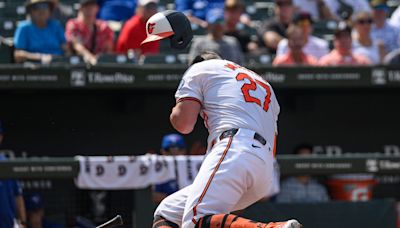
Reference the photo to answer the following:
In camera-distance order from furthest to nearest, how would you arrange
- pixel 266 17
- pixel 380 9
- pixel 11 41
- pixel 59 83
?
pixel 266 17, pixel 380 9, pixel 11 41, pixel 59 83

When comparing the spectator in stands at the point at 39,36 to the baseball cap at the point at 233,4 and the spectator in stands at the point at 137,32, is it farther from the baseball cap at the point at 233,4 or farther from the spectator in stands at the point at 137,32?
the baseball cap at the point at 233,4

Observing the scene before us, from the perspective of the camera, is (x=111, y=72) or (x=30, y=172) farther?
(x=111, y=72)

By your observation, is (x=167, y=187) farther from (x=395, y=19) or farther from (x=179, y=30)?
(x=395, y=19)

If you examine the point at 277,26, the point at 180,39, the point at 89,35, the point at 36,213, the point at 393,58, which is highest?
the point at 180,39

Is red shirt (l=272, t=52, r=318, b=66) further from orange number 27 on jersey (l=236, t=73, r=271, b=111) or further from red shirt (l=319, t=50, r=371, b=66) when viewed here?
orange number 27 on jersey (l=236, t=73, r=271, b=111)

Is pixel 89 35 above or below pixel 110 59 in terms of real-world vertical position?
above

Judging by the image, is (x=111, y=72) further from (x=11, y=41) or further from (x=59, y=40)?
(x=11, y=41)

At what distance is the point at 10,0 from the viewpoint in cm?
1179

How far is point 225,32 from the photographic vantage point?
35.4 ft

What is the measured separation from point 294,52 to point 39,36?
9.28ft

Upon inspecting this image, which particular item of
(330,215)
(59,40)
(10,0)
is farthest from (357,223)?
(10,0)

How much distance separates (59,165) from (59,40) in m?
2.33

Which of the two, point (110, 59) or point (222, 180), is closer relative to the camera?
point (222, 180)

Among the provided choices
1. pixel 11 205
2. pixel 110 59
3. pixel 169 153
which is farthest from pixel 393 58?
pixel 11 205
